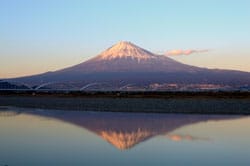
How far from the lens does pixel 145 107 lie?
108 ft

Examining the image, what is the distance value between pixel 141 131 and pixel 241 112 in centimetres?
1210

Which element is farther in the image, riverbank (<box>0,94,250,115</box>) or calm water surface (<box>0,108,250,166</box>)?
riverbank (<box>0,94,250,115</box>)

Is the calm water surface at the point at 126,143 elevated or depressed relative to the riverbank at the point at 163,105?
depressed

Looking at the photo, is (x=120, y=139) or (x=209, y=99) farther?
(x=209, y=99)

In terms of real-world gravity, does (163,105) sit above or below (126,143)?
above

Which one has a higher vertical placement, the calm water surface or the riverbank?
the riverbank

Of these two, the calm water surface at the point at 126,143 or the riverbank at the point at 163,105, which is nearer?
the calm water surface at the point at 126,143

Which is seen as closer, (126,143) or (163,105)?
(126,143)

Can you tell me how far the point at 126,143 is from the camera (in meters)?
15.0

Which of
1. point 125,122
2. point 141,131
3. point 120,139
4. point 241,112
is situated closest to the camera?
point 120,139

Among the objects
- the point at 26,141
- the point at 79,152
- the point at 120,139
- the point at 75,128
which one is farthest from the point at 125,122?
the point at 79,152

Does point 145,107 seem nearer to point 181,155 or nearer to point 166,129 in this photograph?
point 166,129

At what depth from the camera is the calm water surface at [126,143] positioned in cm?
1155

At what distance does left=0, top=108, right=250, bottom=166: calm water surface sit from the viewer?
1155 cm
